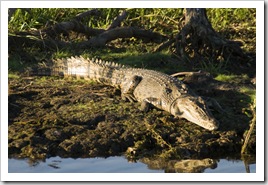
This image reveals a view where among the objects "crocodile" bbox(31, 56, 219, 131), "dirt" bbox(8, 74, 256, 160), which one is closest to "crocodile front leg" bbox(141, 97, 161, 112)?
"crocodile" bbox(31, 56, 219, 131)

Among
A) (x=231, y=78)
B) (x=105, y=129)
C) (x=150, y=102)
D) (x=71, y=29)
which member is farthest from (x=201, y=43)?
(x=105, y=129)

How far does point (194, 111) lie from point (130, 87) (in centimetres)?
120

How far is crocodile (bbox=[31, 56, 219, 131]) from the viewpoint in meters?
7.70

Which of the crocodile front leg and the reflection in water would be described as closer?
the reflection in water

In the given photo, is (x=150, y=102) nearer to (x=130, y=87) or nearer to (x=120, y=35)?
(x=130, y=87)

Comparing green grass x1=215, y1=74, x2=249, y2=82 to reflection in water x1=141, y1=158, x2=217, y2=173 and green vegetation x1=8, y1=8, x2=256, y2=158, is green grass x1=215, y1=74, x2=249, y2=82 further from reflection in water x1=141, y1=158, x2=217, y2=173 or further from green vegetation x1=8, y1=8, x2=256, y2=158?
reflection in water x1=141, y1=158, x2=217, y2=173

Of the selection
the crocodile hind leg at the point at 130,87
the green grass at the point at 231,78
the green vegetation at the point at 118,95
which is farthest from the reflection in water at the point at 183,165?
the green grass at the point at 231,78

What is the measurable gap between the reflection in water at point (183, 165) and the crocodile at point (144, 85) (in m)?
0.61

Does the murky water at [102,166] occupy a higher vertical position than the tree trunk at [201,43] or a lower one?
lower

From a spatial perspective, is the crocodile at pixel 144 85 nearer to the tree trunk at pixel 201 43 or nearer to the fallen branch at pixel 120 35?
the fallen branch at pixel 120 35

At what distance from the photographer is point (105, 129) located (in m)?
7.21

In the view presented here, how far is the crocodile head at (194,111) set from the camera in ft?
24.3

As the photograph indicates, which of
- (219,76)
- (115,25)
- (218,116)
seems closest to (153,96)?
(218,116)

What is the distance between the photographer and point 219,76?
30.5 ft
